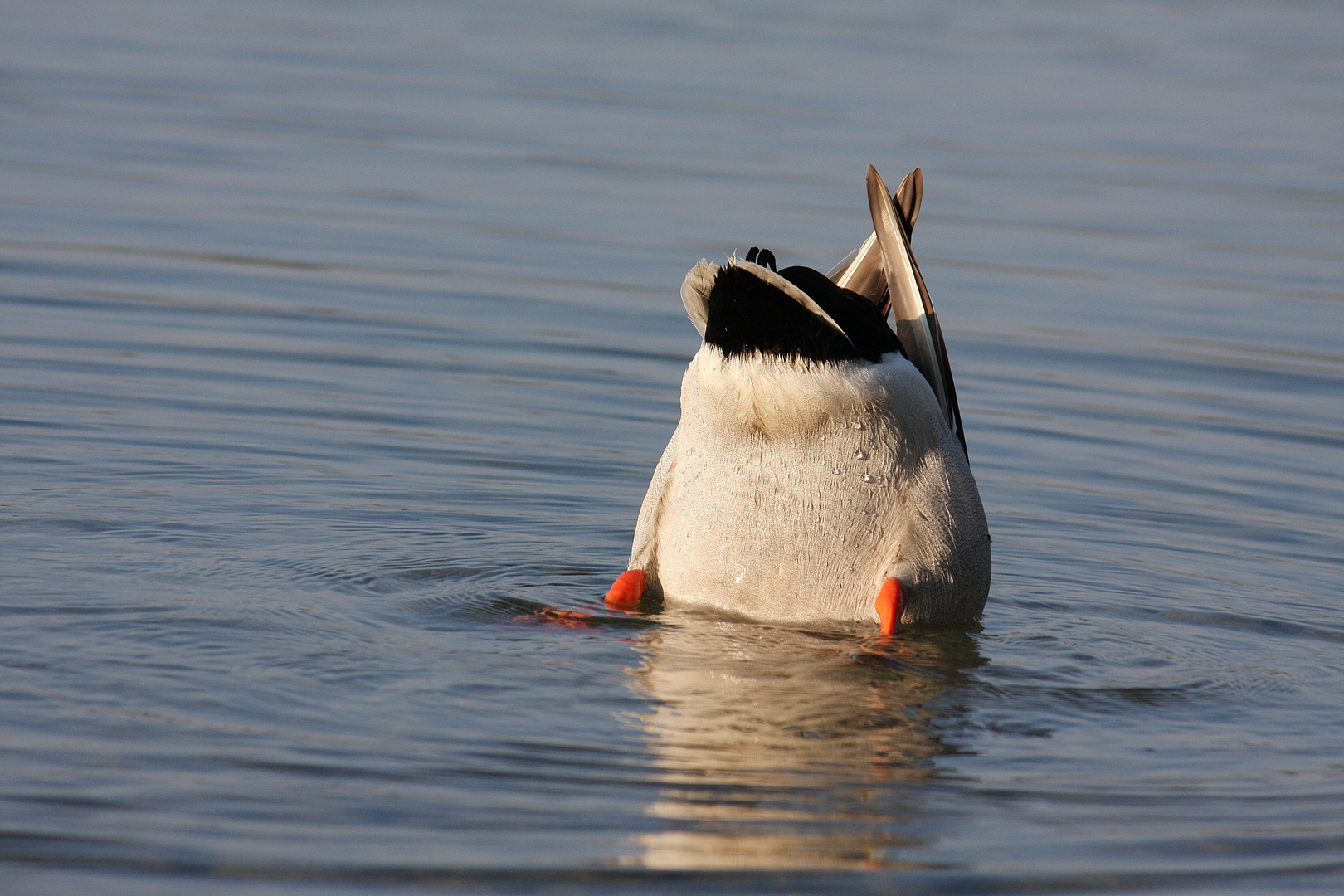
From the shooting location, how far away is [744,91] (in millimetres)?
16750

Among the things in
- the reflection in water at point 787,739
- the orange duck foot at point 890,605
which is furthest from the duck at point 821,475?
the reflection in water at point 787,739

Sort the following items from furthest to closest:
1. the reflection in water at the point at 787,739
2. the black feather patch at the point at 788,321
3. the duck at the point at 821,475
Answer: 1. the duck at the point at 821,475
2. the black feather patch at the point at 788,321
3. the reflection in water at the point at 787,739

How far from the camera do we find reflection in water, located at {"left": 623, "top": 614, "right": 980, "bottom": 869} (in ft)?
12.2

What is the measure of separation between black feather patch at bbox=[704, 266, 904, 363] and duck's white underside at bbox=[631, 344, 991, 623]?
91 millimetres

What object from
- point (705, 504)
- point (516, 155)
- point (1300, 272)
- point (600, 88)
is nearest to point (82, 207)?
point (516, 155)

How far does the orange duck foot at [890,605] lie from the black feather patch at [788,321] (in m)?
0.69

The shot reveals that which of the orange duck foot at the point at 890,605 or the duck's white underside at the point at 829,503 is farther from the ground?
the duck's white underside at the point at 829,503

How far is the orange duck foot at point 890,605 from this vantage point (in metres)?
5.12

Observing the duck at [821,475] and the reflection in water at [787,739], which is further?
the duck at [821,475]

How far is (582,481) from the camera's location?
7312mm

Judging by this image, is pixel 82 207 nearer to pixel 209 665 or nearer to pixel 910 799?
pixel 209 665

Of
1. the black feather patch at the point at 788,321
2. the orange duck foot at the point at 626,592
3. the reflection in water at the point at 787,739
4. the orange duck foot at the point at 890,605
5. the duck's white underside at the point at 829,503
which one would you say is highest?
the black feather patch at the point at 788,321

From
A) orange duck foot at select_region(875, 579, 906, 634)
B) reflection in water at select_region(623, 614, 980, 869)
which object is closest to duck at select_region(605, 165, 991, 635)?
orange duck foot at select_region(875, 579, 906, 634)

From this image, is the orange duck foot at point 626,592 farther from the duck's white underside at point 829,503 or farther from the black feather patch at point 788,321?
the black feather patch at point 788,321
